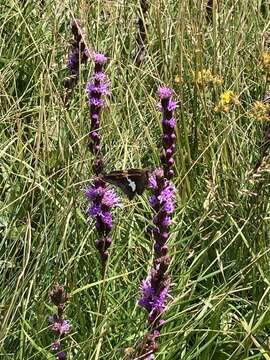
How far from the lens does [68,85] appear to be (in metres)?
2.24

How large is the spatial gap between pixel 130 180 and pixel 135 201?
0.72 m

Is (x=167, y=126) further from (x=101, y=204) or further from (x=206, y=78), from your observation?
(x=206, y=78)

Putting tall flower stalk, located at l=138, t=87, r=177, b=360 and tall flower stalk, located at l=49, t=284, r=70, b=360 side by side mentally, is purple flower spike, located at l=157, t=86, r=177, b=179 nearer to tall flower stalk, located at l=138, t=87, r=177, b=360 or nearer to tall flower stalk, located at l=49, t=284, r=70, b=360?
tall flower stalk, located at l=138, t=87, r=177, b=360

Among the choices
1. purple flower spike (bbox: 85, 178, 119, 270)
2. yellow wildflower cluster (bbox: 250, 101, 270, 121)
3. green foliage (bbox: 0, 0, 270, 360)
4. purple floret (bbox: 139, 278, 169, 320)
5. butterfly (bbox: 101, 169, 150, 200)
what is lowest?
green foliage (bbox: 0, 0, 270, 360)

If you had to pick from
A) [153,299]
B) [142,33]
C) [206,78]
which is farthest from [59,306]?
[142,33]

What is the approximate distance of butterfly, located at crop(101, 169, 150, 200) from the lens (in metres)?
1.37

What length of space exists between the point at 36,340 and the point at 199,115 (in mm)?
1055

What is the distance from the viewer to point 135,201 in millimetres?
2090

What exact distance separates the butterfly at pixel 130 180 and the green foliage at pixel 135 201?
224 millimetres

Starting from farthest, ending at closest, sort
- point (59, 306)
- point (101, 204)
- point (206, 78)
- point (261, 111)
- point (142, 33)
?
1. point (142, 33)
2. point (206, 78)
3. point (261, 111)
4. point (101, 204)
5. point (59, 306)

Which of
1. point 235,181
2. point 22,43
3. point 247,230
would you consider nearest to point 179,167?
point 235,181

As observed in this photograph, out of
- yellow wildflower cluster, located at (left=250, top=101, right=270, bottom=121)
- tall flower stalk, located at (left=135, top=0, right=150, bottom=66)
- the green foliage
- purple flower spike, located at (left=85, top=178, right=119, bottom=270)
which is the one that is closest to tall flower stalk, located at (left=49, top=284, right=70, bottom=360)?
the green foliage

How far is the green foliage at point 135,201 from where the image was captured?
5.49 feet

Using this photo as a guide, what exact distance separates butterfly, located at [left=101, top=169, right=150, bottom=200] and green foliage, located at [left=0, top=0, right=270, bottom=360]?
224mm
